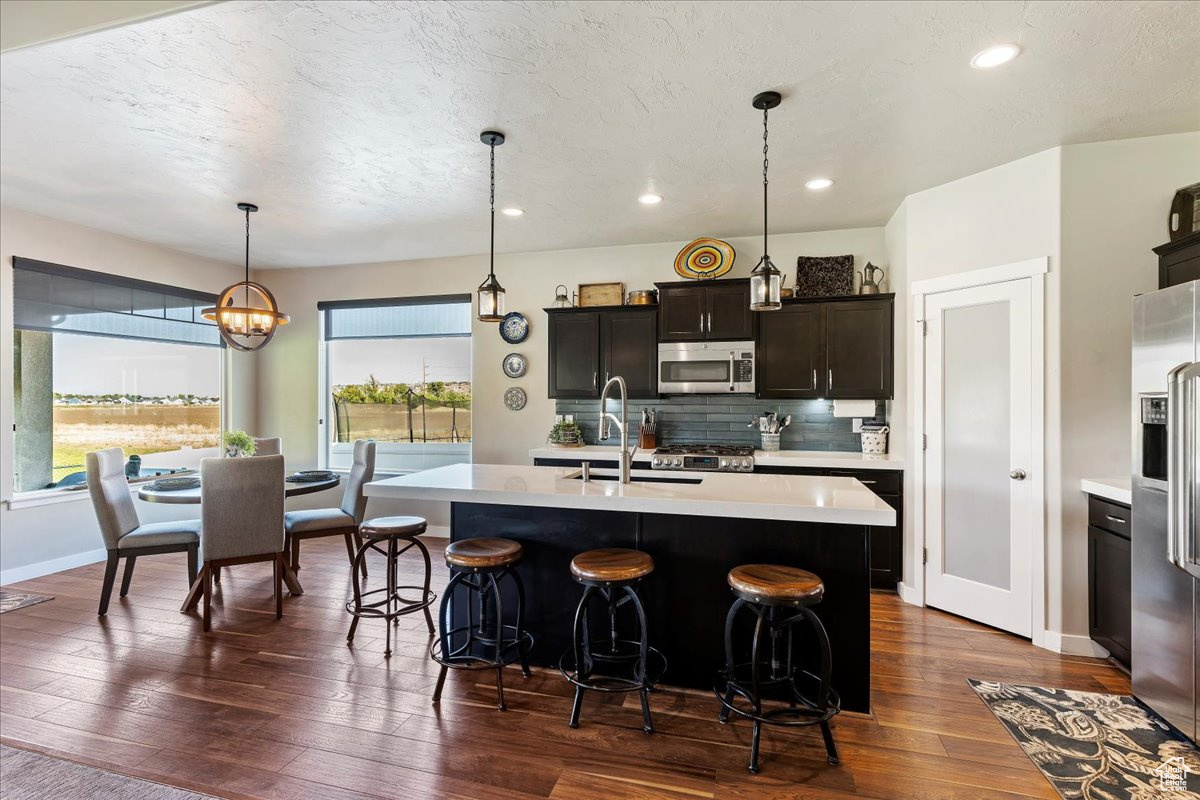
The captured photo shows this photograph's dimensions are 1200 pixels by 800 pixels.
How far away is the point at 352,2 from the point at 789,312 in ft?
11.8

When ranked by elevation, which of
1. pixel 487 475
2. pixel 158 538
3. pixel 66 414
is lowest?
pixel 158 538

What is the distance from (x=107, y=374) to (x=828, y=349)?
6.20m

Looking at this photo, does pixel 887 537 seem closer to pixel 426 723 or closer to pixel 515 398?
pixel 426 723

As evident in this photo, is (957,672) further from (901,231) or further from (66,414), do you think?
(66,414)

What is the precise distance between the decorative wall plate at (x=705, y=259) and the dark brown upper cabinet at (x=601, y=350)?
0.47 metres

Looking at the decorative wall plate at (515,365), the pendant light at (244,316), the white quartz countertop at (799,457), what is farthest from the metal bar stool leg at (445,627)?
→ the decorative wall plate at (515,365)

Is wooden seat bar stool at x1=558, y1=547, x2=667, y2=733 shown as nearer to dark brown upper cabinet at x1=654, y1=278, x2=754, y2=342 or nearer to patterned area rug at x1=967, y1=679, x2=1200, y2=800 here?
patterned area rug at x1=967, y1=679, x2=1200, y2=800

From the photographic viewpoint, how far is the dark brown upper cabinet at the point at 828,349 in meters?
4.32

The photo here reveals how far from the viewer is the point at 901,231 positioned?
13.3 feet

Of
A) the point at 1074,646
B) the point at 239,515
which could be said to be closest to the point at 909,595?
the point at 1074,646

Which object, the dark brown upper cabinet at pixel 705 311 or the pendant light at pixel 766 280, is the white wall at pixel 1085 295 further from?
the dark brown upper cabinet at pixel 705 311

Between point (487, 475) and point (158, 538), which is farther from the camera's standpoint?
point (158, 538)

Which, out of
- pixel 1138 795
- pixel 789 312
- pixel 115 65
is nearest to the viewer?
pixel 1138 795

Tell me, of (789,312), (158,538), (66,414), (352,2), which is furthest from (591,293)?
(66,414)
